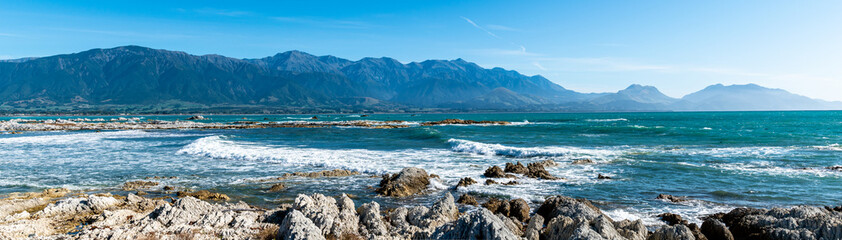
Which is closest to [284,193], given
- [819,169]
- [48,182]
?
[48,182]

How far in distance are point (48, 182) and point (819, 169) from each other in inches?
1427

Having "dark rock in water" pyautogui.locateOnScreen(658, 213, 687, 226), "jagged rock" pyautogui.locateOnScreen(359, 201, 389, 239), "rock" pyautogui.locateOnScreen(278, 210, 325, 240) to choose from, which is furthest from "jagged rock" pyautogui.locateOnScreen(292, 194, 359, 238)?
"dark rock in water" pyautogui.locateOnScreen(658, 213, 687, 226)

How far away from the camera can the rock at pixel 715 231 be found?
973cm

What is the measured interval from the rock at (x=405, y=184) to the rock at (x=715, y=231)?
9.25m

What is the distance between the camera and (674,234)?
8.70 metres

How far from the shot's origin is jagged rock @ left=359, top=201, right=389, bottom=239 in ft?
31.1

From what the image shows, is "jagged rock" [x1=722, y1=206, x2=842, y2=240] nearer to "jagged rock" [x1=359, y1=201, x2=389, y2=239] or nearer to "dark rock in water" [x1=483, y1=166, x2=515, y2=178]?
"jagged rock" [x1=359, y1=201, x2=389, y2=239]

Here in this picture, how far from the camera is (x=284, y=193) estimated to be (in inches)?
645

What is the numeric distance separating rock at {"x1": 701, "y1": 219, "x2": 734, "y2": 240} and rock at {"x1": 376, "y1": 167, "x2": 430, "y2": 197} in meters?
9.25

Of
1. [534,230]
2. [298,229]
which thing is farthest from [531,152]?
[298,229]

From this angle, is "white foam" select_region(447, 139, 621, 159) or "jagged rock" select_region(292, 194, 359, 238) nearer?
"jagged rock" select_region(292, 194, 359, 238)

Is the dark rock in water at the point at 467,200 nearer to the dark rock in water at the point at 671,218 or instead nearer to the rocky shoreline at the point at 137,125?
the dark rock in water at the point at 671,218

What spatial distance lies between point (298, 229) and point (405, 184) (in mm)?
8415

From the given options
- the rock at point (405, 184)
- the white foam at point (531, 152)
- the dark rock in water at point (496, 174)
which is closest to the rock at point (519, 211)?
the rock at point (405, 184)
